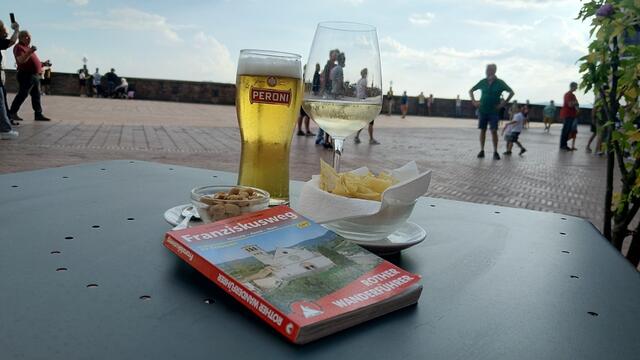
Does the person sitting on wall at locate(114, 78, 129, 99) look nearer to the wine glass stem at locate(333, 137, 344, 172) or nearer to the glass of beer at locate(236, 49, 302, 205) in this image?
the glass of beer at locate(236, 49, 302, 205)

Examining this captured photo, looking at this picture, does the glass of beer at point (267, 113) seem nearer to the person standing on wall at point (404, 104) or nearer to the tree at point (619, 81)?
the tree at point (619, 81)

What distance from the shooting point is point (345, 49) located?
44.6 inches

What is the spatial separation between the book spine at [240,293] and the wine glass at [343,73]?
0.50 m

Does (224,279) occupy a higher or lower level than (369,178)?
lower

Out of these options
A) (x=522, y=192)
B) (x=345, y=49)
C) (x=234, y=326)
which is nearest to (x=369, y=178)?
(x=345, y=49)

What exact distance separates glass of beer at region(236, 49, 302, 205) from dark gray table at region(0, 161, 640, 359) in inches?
10.4

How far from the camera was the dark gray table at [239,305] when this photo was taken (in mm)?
627

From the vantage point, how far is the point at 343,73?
3.74 feet

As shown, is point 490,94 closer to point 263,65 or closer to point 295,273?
point 263,65

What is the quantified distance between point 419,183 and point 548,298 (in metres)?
0.29

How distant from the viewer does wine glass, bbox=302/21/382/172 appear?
3.72 feet

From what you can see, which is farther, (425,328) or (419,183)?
(419,183)

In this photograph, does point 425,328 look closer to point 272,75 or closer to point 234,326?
point 234,326

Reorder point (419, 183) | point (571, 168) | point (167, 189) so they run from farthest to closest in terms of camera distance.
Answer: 1. point (571, 168)
2. point (167, 189)
3. point (419, 183)
